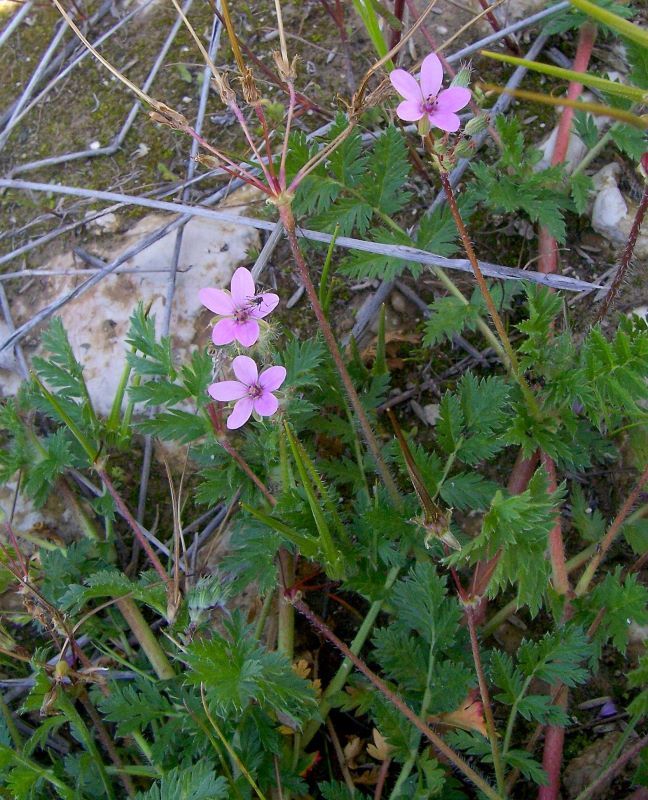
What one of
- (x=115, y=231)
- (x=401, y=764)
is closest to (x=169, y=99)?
(x=115, y=231)

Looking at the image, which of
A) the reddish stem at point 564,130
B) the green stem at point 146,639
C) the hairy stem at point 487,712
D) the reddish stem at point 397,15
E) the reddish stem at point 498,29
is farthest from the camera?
the reddish stem at point 498,29

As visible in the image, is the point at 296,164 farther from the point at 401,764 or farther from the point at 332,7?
the point at 401,764

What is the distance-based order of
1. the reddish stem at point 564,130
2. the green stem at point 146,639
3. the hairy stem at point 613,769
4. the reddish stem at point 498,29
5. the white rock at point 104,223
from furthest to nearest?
1. the white rock at point 104,223
2. the reddish stem at point 498,29
3. the reddish stem at point 564,130
4. the green stem at point 146,639
5. the hairy stem at point 613,769

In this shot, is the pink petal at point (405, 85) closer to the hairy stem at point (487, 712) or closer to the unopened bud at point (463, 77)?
the unopened bud at point (463, 77)

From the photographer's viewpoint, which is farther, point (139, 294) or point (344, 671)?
point (139, 294)

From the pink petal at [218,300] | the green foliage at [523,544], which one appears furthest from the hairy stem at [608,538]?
the pink petal at [218,300]

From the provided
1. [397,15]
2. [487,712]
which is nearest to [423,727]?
[487,712]

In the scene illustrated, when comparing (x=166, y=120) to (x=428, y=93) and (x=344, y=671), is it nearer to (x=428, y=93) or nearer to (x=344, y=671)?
(x=428, y=93)
